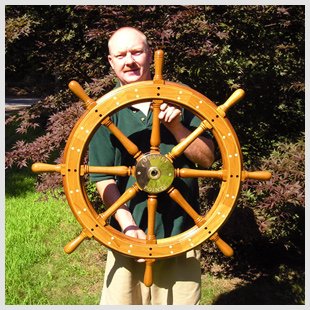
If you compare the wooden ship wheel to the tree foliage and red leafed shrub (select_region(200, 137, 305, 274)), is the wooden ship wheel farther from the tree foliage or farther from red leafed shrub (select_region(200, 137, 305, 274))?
red leafed shrub (select_region(200, 137, 305, 274))

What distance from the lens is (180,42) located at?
2.56 metres

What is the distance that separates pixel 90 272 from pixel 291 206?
5.85ft

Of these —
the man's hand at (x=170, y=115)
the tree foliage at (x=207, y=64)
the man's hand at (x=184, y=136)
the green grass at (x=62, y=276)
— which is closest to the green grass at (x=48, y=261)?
the green grass at (x=62, y=276)

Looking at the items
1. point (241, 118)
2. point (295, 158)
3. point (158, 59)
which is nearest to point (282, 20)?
point (241, 118)

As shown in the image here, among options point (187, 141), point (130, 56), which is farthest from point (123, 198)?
point (130, 56)

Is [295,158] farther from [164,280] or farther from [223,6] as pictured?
[164,280]

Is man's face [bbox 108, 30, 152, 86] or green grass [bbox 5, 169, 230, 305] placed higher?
man's face [bbox 108, 30, 152, 86]

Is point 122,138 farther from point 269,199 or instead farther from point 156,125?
point 269,199

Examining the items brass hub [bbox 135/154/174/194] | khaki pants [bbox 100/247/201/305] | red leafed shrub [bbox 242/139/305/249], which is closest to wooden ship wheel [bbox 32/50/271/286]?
brass hub [bbox 135/154/174/194]

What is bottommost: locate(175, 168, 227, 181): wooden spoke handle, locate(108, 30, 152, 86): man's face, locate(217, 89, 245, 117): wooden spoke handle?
locate(175, 168, 227, 181): wooden spoke handle

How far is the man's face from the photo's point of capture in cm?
162

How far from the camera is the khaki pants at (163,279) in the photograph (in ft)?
5.86

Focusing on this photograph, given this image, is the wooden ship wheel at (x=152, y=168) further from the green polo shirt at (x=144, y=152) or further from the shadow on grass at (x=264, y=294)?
the shadow on grass at (x=264, y=294)

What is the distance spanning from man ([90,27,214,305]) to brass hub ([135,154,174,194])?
0.42 ft
